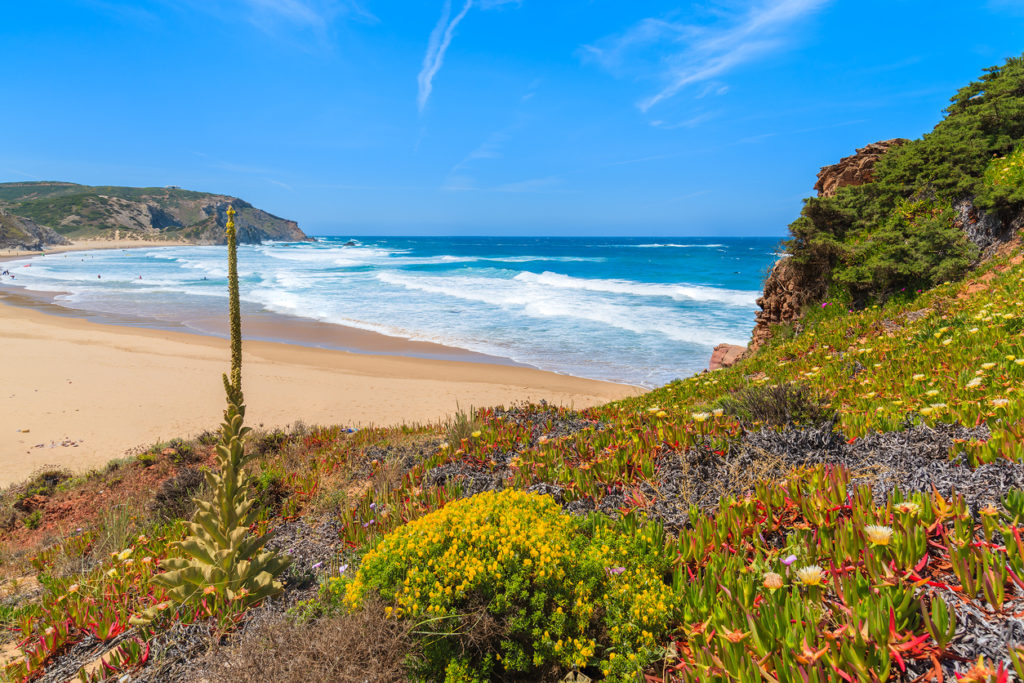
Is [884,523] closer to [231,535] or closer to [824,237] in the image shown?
[231,535]

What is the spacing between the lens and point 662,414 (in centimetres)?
498

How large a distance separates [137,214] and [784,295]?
16961 centimetres

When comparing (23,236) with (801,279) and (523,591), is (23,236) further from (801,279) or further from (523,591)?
(523,591)

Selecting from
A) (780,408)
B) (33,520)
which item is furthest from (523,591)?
(33,520)

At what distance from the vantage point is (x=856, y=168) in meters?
13.9

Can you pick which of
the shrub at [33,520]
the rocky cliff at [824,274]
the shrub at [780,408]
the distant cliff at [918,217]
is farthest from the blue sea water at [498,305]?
the shrub at [33,520]

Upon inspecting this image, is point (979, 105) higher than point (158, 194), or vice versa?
point (158, 194)

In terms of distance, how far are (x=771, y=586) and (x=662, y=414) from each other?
3.02 m

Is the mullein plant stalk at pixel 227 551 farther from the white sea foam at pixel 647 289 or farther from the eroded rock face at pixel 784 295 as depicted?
the white sea foam at pixel 647 289

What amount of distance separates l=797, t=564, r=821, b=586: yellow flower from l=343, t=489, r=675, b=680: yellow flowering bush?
0.52 m

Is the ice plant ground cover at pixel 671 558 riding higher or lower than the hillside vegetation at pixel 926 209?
lower

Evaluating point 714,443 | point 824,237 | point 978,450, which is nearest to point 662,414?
point 714,443

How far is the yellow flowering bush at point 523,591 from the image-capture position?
2152mm

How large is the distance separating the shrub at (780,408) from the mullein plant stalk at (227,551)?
147 inches
